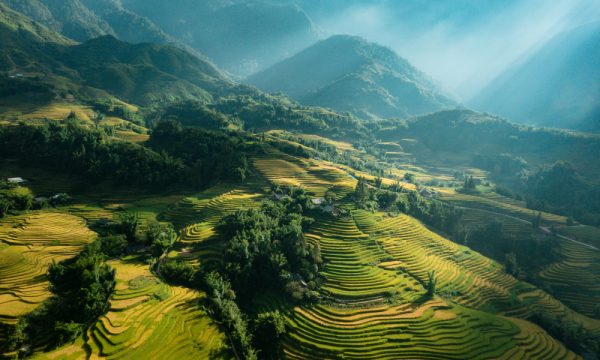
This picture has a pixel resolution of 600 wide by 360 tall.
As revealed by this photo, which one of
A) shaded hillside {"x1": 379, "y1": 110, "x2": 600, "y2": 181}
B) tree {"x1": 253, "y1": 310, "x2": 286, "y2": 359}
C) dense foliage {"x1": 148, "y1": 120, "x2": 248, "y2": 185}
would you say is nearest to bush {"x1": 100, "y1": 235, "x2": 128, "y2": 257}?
tree {"x1": 253, "y1": 310, "x2": 286, "y2": 359}

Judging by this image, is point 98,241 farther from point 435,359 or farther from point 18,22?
point 18,22

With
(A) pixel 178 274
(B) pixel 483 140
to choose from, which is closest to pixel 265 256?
(A) pixel 178 274

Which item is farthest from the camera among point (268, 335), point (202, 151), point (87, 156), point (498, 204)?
point (498, 204)

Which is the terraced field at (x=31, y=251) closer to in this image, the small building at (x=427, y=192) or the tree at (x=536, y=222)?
the small building at (x=427, y=192)

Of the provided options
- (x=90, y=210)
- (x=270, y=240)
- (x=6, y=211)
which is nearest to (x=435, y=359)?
(x=270, y=240)

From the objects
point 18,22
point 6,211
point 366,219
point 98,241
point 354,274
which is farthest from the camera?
point 18,22

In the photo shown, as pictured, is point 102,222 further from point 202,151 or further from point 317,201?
point 317,201
